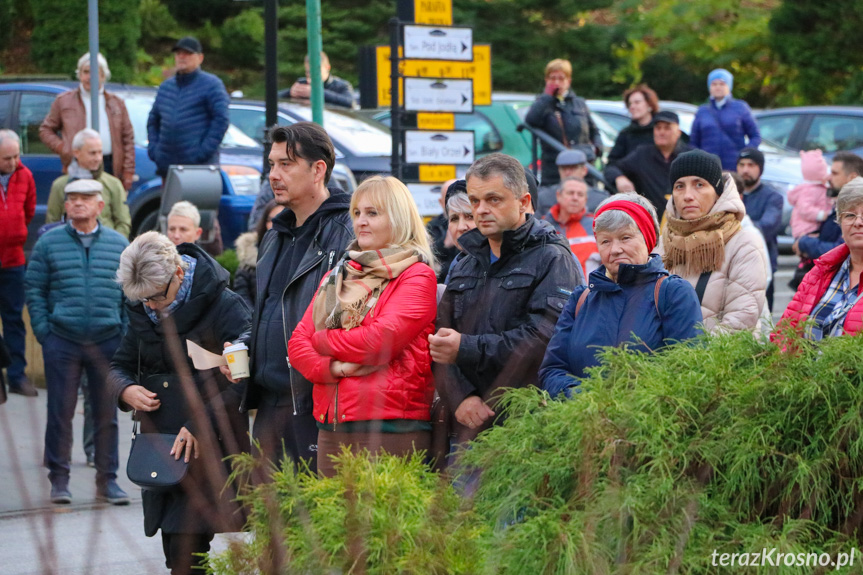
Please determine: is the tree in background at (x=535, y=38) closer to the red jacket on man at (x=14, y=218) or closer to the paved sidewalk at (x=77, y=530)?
the red jacket on man at (x=14, y=218)

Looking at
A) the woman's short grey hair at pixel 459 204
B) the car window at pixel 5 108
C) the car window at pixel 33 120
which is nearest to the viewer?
the woman's short grey hair at pixel 459 204

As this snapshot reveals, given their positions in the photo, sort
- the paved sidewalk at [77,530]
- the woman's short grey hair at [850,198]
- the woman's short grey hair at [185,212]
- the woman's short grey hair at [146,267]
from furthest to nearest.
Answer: the woman's short grey hair at [185,212] → the paved sidewalk at [77,530] → the woman's short grey hair at [146,267] → the woman's short grey hair at [850,198]

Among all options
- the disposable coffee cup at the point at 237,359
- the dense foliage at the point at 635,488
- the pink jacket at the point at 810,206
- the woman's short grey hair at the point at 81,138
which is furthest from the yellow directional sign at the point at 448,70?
the dense foliage at the point at 635,488

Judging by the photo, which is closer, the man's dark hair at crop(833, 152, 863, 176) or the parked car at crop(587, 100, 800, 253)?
the man's dark hair at crop(833, 152, 863, 176)

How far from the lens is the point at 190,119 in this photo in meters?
10.9

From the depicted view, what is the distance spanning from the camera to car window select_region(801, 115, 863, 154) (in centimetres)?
1477

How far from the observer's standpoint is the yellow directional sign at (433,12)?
428 inches

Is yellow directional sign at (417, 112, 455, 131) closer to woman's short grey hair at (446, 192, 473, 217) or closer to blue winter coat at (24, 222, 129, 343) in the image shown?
blue winter coat at (24, 222, 129, 343)

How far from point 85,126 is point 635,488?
9.14 m

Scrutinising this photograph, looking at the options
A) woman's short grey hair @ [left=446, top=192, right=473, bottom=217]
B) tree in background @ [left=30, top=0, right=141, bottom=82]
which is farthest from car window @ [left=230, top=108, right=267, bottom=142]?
tree in background @ [left=30, top=0, right=141, bottom=82]

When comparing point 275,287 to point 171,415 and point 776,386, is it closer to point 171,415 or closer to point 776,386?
point 171,415

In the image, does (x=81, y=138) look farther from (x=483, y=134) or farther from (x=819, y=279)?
(x=819, y=279)

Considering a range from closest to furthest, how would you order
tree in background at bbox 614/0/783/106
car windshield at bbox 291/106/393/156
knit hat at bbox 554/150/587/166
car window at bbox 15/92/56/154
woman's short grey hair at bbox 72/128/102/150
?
knit hat at bbox 554/150/587/166 → woman's short grey hair at bbox 72/128/102/150 → car window at bbox 15/92/56/154 → car windshield at bbox 291/106/393/156 → tree in background at bbox 614/0/783/106

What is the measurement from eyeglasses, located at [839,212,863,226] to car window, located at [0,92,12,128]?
9.80m
